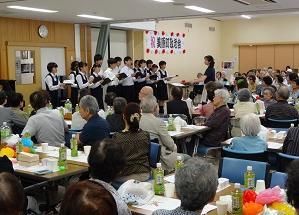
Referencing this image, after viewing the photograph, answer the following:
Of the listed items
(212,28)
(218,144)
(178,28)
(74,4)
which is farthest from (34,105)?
(212,28)

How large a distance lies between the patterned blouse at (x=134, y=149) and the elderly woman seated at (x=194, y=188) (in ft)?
4.91

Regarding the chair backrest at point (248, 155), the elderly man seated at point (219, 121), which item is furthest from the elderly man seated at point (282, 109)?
the chair backrest at point (248, 155)

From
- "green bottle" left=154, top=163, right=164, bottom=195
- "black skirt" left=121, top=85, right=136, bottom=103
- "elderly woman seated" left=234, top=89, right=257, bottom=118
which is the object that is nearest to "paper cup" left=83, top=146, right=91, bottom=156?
"green bottle" left=154, top=163, right=164, bottom=195

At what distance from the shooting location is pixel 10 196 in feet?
5.46

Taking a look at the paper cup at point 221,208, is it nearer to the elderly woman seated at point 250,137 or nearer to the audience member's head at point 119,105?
the elderly woman seated at point 250,137

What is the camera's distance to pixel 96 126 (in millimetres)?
4402

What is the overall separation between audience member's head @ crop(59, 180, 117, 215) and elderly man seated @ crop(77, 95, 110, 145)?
9.37 ft

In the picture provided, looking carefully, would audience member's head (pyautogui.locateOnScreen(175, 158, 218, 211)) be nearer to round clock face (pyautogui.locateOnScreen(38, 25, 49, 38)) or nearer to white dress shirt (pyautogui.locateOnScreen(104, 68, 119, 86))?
white dress shirt (pyautogui.locateOnScreen(104, 68, 119, 86))

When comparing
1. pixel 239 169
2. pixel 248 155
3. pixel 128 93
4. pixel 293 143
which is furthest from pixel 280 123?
pixel 128 93

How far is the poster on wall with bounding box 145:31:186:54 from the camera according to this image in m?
14.7

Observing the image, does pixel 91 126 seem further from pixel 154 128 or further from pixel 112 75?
pixel 112 75

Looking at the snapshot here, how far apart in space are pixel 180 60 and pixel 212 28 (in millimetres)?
3141

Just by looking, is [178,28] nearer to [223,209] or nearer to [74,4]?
[74,4]

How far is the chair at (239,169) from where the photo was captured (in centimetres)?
333
